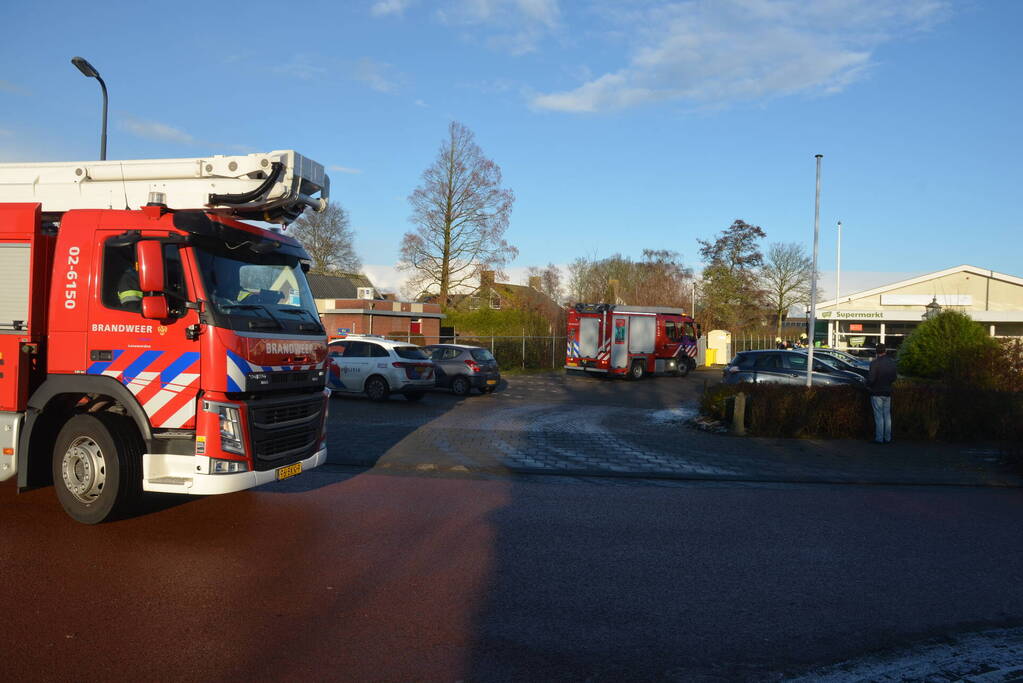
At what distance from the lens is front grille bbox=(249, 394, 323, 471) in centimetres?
641

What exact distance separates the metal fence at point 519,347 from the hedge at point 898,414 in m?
21.9

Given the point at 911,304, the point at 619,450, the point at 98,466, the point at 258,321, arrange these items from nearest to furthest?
the point at 98,466 → the point at 258,321 → the point at 619,450 → the point at 911,304

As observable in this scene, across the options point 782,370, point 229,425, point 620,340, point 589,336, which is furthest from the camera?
point 589,336

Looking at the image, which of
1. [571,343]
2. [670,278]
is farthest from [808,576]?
[670,278]

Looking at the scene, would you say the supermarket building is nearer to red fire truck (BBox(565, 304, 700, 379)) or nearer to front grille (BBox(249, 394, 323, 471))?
red fire truck (BBox(565, 304, 700, 379))

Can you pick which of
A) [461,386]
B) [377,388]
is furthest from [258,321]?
[461,386]

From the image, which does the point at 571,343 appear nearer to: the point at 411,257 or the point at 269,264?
the point at 411,257

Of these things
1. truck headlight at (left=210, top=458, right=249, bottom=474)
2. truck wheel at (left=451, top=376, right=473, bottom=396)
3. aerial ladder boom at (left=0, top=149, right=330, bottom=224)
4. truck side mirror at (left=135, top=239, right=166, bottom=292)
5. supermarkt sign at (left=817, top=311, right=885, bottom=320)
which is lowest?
truck wheel at (left=451, top=376, right=473, bottom=396)

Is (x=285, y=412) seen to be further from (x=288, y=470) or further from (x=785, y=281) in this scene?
(x=785, y=281)

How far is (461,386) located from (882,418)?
12.3 meters

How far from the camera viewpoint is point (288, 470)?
676 cm

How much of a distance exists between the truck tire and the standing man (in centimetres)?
1778

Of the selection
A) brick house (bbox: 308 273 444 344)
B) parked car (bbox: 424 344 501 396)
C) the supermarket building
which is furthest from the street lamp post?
the supermarket building

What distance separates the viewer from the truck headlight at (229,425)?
6.13m
